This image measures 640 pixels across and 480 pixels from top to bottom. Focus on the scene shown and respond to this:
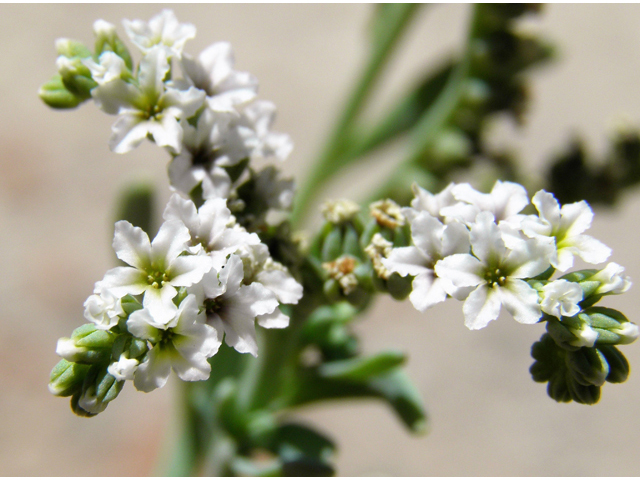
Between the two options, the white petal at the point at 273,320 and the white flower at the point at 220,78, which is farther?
the white flower at the point at 220,78

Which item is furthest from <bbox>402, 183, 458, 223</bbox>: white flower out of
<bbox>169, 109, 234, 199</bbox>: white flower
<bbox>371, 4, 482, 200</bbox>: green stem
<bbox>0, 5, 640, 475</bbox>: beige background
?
<bbox>0, 5, 640, 475</bbox>: beige background

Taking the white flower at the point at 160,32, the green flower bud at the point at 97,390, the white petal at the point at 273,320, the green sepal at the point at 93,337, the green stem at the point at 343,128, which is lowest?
the green flower bud at the point at 97,390

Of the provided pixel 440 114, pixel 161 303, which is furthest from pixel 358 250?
pixel 440 114

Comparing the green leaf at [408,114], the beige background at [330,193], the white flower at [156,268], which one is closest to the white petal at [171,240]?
the white flower at [156,268]

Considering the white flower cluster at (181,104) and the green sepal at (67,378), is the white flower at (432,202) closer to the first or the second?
the white flower cluster at (181,104)

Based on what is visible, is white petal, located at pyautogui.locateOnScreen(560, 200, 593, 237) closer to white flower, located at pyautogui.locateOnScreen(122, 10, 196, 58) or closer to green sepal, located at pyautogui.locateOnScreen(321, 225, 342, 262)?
green sepal, located at pyautogui.locateOnScreen(321, 225, 342, 262)

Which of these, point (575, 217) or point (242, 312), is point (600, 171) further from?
point (242, 312)
